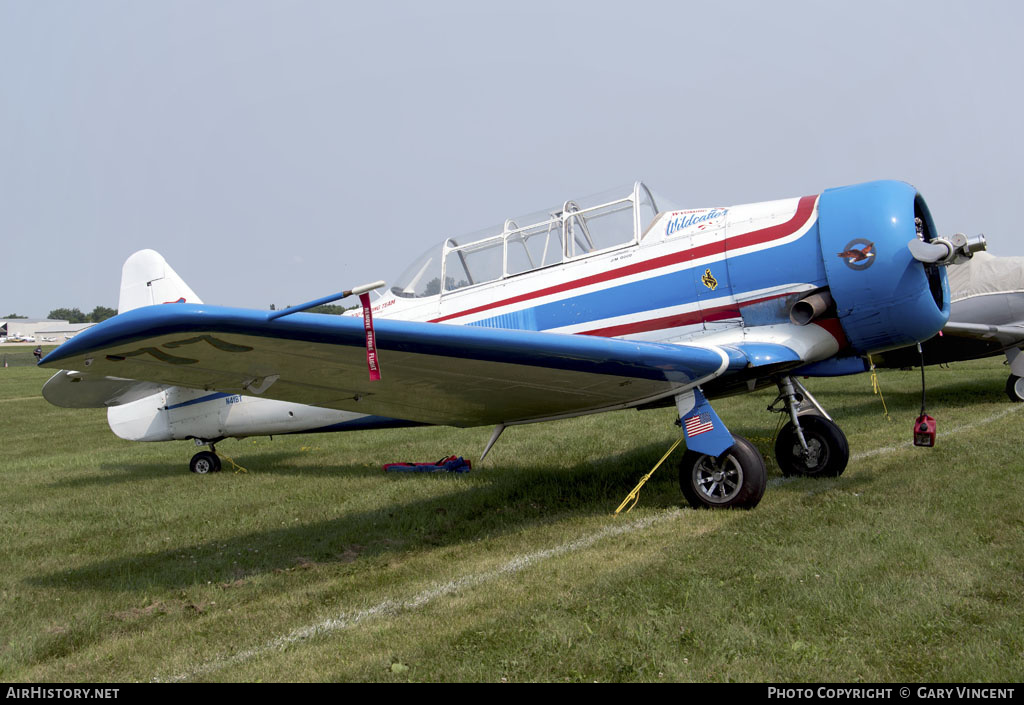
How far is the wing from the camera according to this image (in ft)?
11.4

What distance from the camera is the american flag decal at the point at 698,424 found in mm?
5164

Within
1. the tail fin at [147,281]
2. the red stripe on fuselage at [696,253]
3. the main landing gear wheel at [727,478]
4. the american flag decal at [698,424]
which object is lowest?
the main landing gear wheel at [727,478]

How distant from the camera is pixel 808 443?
6.44m

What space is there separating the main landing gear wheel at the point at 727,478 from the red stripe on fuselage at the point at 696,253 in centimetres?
155

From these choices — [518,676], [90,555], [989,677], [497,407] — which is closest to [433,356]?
[497,407]

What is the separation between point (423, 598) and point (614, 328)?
2856 mm

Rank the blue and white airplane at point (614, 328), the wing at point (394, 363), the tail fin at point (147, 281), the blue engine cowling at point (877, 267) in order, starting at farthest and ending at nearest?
1. the tail fin at point (147, 281)
2. the blue engine cowling at point (877, 267)
3. the blue and white airplane at point (614, 328)
4. the wing at point (394, 363)

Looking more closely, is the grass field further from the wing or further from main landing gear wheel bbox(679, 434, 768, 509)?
the wing

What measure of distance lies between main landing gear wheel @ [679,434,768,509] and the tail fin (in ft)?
23.3

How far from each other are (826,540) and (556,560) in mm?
1590

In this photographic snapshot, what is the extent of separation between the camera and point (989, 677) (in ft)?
8.39
